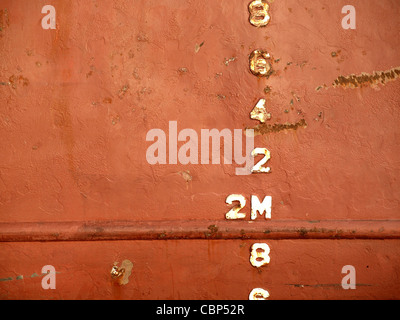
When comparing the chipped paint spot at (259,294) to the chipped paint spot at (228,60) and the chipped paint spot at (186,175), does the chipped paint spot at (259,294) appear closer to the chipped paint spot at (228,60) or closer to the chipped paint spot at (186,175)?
the chipped paint spot at (186,175)

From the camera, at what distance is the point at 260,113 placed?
1368 mm

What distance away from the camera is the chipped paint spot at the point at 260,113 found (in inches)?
53.7

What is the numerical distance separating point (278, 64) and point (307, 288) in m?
1.30

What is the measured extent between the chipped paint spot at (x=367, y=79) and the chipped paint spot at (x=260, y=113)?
16.0 inches

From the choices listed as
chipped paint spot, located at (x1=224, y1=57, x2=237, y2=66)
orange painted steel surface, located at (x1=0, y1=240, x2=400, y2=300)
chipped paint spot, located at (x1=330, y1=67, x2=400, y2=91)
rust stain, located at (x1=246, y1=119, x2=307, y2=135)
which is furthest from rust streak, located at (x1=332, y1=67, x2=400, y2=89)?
orange painted steel surface, located at (x1=0, y1=240, x2=400, y2=300)

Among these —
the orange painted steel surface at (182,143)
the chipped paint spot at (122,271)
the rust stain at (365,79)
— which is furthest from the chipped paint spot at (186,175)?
the rust stain at (365,79)

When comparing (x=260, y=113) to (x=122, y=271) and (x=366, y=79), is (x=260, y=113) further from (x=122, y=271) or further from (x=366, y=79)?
(x=122, y=271)

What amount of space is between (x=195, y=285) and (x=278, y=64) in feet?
4.50

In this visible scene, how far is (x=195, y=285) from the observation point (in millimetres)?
1407

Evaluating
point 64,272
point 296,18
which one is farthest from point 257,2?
point 64,272

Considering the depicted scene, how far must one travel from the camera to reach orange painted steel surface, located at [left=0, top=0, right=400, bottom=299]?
135cm
